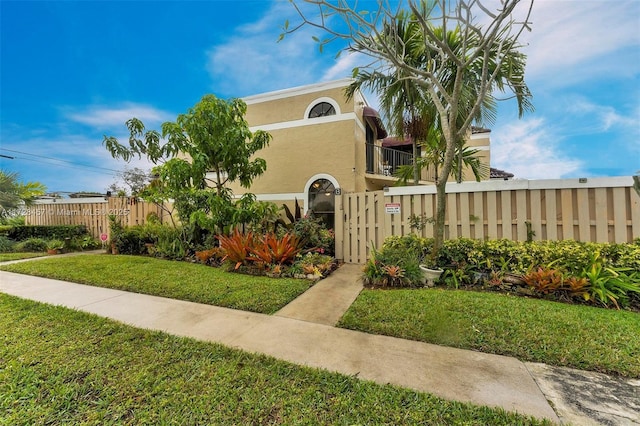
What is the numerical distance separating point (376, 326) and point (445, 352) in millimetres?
817

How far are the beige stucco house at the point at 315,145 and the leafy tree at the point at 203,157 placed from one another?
5.57 ft

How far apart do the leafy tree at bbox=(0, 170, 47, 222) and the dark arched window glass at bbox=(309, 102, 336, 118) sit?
39.2ft

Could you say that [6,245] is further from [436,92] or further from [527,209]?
[527,209]

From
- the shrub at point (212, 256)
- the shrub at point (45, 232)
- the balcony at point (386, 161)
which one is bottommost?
the shrub at point (212, 256)

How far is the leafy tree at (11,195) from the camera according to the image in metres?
9.55

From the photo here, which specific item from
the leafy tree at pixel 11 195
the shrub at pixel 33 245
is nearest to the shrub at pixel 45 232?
the leafy tree at pixel 11 195

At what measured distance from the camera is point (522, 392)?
81.4 inches

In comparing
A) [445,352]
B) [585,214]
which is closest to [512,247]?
[585,214]

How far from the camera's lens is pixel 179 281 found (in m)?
5.14

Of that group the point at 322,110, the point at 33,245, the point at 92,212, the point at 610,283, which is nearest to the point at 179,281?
the point at 322,110

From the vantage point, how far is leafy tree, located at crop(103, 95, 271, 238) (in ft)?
23.7

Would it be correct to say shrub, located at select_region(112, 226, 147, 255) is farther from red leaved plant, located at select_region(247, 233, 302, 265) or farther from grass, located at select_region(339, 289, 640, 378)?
grass, located at select_region(339, 289, 640, 378)

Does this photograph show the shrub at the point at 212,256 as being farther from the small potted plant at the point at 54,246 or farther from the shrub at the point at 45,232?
the shrub at the point at 45,232

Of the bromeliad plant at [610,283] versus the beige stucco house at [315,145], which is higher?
the beige stucco house at [315,145]
